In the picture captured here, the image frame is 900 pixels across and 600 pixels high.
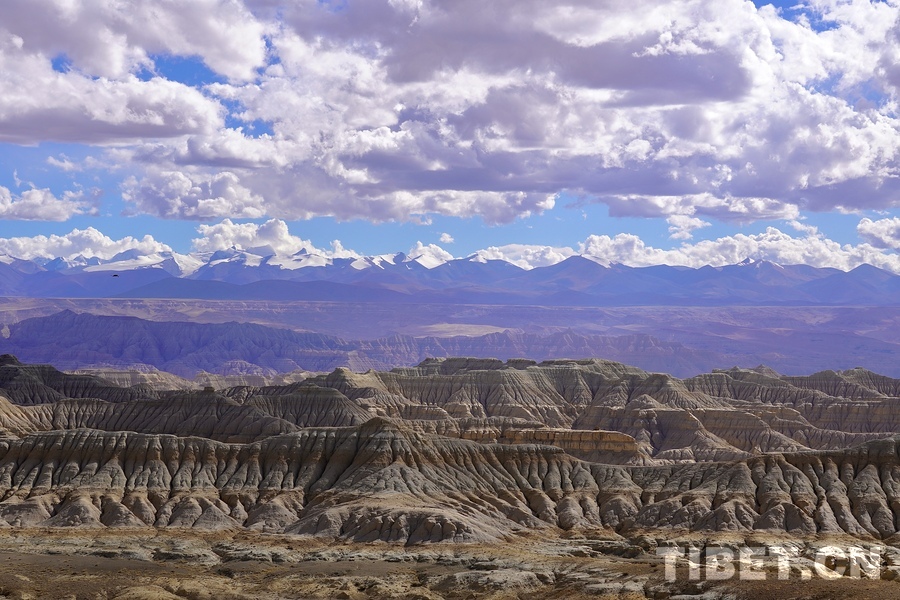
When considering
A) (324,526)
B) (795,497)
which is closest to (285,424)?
(324,526)

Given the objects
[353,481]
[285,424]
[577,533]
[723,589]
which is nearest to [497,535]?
[577,533]

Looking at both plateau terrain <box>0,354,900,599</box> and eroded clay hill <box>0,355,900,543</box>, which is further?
eroded clay hill <box>0,355,900,543</box>

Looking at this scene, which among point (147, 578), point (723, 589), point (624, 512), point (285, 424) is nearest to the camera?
point (723, 589)

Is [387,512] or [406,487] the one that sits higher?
[406,487]

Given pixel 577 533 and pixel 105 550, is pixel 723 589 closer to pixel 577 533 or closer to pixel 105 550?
pixel 577 533

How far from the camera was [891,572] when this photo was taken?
103062 mm

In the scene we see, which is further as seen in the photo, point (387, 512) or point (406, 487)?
point (406, 487)

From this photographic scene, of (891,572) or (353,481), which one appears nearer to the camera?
(891,572)

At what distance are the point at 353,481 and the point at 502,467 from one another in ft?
54.4

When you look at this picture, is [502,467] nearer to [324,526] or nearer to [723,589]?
[324,526]

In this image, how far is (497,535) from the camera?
13562cm

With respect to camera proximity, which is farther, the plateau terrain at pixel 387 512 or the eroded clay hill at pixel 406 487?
the eroded clay hill at pixel 406 487

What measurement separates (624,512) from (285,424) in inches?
2363

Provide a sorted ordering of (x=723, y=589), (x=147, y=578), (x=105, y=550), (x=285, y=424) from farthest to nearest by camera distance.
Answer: (x=285, y=424)
(x=105, y=550)
(x=147, y=578)
(x=723, y=589)
